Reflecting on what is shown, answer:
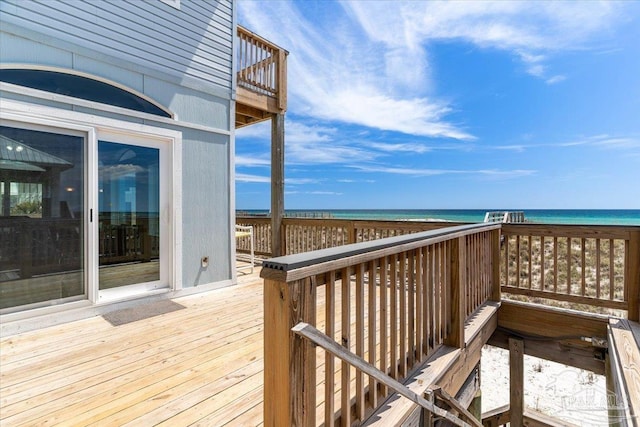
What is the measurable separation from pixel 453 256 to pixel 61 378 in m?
2.82

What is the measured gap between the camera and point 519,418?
11.2 ft

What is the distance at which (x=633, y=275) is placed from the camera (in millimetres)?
2781

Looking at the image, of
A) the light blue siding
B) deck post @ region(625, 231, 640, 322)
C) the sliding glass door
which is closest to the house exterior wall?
the light blue siding

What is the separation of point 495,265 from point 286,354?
11.1 feet

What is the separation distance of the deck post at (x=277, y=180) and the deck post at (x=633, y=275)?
4391mm

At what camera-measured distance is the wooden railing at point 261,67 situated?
457 centimetres

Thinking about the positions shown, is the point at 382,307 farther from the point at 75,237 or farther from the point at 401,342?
the point at 75,237

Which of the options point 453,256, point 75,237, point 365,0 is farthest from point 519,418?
point 365,0

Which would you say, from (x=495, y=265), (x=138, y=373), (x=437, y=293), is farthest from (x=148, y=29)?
(x=495, y=265)

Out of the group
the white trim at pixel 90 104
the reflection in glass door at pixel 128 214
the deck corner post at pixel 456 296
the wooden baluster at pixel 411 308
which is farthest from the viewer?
the reflection in glass door at pixel 128 214

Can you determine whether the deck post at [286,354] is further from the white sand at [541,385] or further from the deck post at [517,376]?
the white sand at [541,385]

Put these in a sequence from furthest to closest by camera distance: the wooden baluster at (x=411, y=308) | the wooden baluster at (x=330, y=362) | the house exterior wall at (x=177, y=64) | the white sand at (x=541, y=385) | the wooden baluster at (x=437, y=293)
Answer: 1. the white sand at (x=541, y=385)
2. the house exterior wall at (x=177, y=64)
3. the wooden baluster at (x=437, y=293)
4. the wooden baluster at (x=411, y=308)
5. the wooden baluster at (x=330, y=362)

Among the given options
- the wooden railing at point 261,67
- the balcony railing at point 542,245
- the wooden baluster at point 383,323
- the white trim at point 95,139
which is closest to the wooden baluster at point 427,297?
the wooden baluster at point 383,323

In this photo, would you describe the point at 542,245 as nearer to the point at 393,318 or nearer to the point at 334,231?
the point at 393,318
